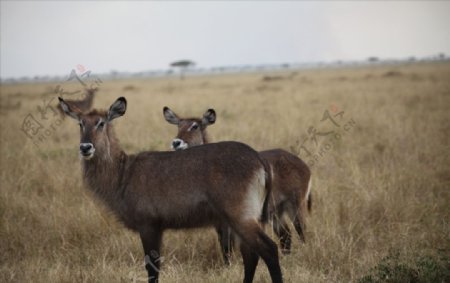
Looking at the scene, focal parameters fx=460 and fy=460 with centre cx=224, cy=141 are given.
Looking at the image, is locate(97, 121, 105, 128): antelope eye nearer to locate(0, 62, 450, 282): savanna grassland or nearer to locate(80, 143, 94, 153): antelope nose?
locate(80, 143, 94, 153): antelope nose

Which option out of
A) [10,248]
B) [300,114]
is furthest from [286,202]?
[300,114]

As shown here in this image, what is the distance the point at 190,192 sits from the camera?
158 inches

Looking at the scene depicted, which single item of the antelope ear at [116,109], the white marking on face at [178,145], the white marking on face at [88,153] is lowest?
the white marking on face at [178,145]

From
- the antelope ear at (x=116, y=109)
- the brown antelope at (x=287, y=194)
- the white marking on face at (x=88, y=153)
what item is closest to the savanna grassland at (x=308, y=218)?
the brown antelope at (x=287, y=194)

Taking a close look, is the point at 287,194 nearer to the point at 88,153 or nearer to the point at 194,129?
the point at 194,129

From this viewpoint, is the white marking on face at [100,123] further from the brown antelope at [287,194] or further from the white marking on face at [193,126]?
the white marking on face at [193,126]

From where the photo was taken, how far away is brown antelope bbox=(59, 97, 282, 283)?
151 inches

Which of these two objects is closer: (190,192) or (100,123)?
(190,192)

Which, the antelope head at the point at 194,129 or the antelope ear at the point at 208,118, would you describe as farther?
the antelope ear at the point at 208,118

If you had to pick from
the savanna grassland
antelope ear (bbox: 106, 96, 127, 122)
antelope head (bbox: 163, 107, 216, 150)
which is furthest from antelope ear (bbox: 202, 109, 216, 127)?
antelope ear (bbox: 106, 96, 127, 122)

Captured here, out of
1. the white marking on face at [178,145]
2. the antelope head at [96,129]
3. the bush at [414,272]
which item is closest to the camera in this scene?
the bush at [414,272]

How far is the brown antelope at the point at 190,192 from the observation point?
3.84m

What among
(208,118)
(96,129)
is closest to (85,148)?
(96,129)

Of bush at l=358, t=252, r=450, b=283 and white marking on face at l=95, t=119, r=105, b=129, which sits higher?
white marking on face at l=95, t=119, r=105, b=129
